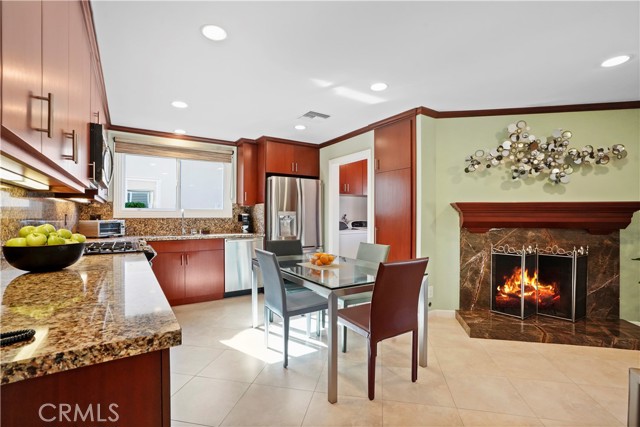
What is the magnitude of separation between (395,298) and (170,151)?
3.67 metres

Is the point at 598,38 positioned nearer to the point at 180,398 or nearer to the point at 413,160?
the point at 413,160

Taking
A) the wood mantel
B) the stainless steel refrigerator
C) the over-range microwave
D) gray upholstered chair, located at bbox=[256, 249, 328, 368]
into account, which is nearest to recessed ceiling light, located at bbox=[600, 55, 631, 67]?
the wood mantel

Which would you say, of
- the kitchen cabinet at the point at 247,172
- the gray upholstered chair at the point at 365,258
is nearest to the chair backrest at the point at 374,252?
the gray upholstered chair at the point at 365,258

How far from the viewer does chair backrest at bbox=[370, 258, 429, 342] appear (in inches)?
70.6

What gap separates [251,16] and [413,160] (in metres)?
2.17

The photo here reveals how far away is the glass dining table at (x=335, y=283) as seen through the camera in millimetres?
1812

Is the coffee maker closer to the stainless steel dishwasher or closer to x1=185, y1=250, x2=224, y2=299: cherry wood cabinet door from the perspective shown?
the stainless steel dishwasher

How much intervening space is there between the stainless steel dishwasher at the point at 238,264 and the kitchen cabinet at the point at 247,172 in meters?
0.69

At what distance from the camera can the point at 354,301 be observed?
2.63 meters

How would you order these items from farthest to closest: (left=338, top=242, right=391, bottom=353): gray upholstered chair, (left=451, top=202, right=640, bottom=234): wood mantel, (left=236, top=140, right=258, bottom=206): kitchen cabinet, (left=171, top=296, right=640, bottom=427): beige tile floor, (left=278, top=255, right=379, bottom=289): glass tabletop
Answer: (left=236, top=140, right=258, bottom=206): kitchen cabinet < (left=451, top=202, right=640, bottom=234): wood mantel < (left=338, top=242, right=391, bottom=353): gray upholstered chair < (left=278, top=255, right=379, bottom=289): glass tabletop < (left=171, top=296, right=640, bottom=427): beige tile floor

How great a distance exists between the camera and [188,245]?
3.81m

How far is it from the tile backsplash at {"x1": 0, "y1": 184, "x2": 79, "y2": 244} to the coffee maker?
2.27m

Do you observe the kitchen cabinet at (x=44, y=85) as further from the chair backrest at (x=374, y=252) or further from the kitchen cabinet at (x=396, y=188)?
the kitchen cabinet at (x=396, y=188)

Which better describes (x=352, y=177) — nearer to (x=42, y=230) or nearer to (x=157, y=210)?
(x=157, y=210)
